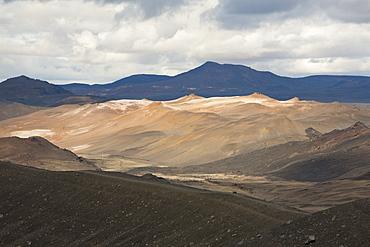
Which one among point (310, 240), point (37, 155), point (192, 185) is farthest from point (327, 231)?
point (37, 155)

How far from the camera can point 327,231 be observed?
1433 centimetres

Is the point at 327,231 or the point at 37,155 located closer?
the point at 327,231

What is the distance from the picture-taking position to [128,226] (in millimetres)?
20766

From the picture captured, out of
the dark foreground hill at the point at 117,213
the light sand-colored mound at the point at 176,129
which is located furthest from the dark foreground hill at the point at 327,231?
the light sand-colored mound at the point at 176,129

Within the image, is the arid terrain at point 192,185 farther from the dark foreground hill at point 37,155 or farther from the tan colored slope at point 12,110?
the tan colored slope at point 12,110

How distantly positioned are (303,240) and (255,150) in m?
59.8

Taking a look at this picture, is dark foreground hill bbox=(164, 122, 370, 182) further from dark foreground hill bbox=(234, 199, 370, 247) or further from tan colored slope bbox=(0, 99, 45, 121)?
tan colored slope bbox=(0, 99, 45, 121)

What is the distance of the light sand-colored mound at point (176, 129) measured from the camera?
78438 mm

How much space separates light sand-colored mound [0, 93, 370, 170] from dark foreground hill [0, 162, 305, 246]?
40.3m

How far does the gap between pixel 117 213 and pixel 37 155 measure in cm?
3904

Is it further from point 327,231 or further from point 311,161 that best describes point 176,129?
point 327,231

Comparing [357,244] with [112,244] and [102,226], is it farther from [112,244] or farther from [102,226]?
[102,226]

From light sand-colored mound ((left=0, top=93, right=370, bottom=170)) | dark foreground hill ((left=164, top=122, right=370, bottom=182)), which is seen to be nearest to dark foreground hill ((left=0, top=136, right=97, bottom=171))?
light sand-colored mound ((left=0, top=93, right=370, bottom=170))

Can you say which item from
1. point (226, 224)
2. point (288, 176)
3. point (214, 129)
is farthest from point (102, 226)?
point (214, 129)
